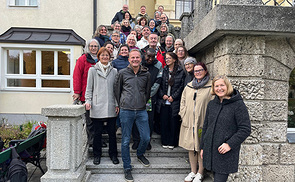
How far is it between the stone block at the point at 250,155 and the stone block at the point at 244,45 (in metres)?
1.51

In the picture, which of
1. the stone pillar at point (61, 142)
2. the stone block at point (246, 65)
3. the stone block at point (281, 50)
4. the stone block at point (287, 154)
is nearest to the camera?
the stone pillar at point (61, 142)

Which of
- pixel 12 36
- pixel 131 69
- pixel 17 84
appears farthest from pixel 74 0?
pixel 131 69

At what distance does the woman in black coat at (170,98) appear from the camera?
434 cm

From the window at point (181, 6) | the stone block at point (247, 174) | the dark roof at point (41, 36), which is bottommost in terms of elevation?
the stone block at point (247, 174)

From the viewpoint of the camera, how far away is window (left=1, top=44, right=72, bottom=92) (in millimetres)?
8359

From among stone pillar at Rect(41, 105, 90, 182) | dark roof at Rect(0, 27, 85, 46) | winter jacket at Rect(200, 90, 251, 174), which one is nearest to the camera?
winter jacket at Rect(200, 90, 251, 174)

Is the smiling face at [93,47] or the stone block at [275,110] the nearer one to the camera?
the stone block at [275,110]

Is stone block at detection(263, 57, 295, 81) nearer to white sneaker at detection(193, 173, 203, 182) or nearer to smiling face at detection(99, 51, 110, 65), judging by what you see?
white sneaker at detection(193, 173, 203, 182)

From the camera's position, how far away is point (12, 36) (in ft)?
27.2

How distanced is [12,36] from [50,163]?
6.84 metres

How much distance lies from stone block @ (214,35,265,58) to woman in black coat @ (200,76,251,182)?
38.5 inches

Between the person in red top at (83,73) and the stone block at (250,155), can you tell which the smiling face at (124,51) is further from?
the stone block at (250,155)

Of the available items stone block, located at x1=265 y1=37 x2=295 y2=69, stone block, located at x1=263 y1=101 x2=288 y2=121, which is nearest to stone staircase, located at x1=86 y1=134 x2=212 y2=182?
stone block, located at x1=263 y1=101 x2=288 y2=121

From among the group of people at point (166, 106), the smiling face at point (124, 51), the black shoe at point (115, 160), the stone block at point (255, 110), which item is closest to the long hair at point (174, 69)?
the group of people at point (166, 106)
